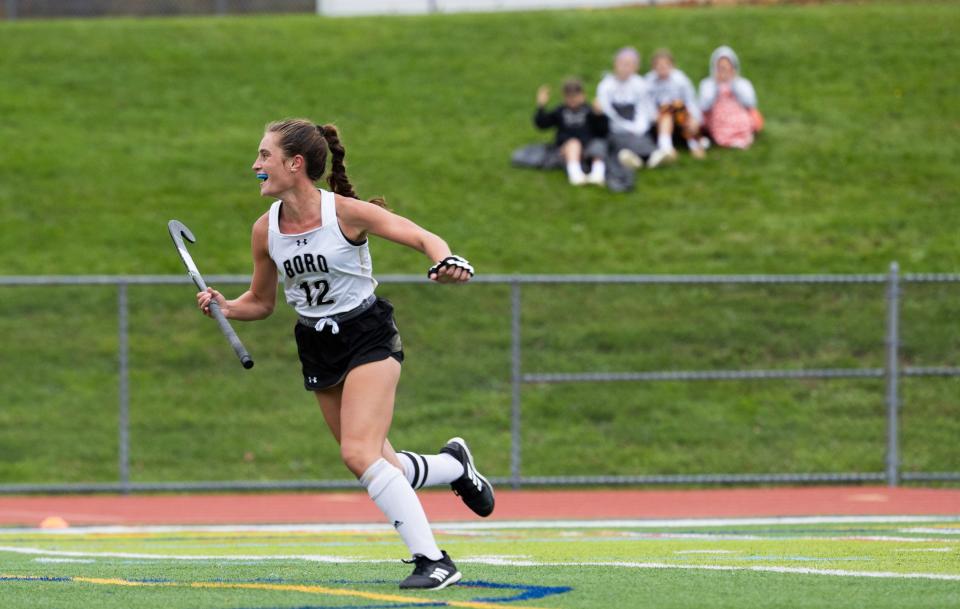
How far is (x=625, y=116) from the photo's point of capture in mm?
19000

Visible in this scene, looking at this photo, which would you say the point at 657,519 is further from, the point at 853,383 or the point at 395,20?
the point at 395,20

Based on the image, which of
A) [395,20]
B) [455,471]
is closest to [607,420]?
[455,471]

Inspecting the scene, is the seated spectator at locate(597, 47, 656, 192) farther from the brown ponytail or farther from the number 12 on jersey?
the number 12 on jersey

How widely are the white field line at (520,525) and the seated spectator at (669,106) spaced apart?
29.1ft

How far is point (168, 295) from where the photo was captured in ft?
50.9

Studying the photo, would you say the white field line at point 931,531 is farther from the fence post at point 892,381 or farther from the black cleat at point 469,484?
the fence post at point 892,381

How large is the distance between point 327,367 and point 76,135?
15482 millimetres

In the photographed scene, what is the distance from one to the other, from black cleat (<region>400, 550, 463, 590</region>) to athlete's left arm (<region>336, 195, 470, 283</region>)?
120 centimetres

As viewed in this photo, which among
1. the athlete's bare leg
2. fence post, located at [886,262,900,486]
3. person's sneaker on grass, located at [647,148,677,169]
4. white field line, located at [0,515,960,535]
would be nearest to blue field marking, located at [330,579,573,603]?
the athlete's bare leg

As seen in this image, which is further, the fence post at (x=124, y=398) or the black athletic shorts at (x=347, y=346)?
the fence post at (x=124, y=398)

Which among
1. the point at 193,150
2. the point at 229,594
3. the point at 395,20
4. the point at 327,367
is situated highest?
the point at 395,20

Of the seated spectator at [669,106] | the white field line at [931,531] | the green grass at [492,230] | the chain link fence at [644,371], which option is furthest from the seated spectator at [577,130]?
the white field line at [931,531]

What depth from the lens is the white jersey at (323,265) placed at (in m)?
6.31

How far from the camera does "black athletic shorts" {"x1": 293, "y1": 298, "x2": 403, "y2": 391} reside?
20.8 feet
